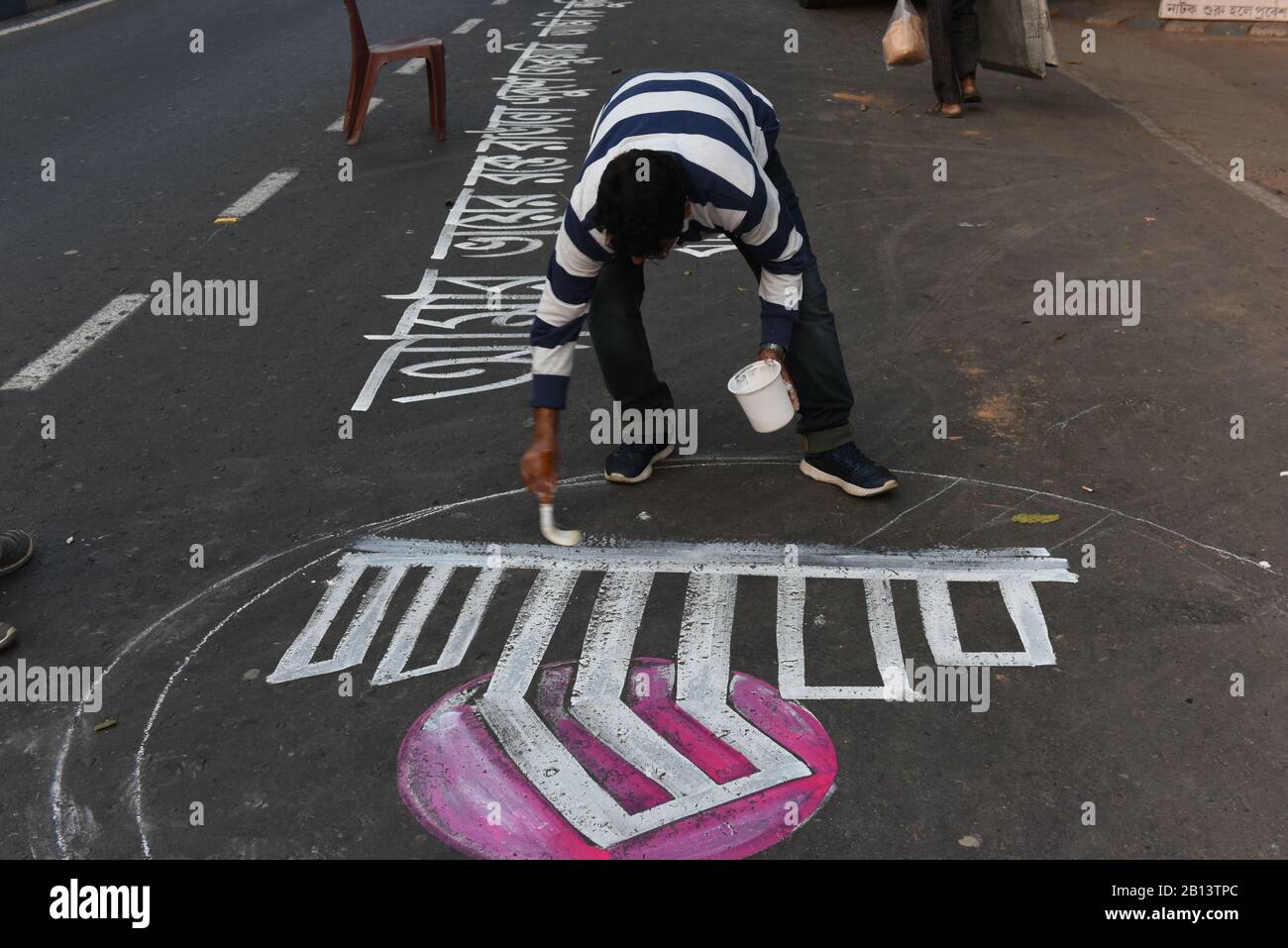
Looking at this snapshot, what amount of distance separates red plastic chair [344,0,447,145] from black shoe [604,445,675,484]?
17.0ft

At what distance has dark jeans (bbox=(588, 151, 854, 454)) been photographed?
13.7 ft

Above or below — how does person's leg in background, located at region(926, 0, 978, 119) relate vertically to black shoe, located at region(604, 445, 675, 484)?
above

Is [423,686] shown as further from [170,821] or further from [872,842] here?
[872,842]

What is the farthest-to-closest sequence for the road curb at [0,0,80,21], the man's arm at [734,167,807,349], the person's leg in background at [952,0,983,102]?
1. the road curb at [0,0,80,21]
2. the person's leg in background at [952,0,983,102]
3. the man's arm at [734,167,807,349]

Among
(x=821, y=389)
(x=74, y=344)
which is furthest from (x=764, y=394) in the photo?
(x=74, y=344)

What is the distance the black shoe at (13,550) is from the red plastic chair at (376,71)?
213 inches

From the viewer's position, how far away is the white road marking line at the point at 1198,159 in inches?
286

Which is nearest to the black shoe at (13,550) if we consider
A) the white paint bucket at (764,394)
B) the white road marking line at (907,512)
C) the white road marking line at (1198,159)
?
the white paint bucket at (764,394)

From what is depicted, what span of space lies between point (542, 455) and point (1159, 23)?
37.6 feet

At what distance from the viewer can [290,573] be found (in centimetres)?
391

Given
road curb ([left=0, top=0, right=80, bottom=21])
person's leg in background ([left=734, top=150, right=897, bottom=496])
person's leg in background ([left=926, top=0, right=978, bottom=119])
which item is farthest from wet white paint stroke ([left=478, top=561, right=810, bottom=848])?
road curb ([left=0, top=0, right=80, bottom=21])

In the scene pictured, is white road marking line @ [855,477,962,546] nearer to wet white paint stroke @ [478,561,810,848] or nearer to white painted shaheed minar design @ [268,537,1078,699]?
white painted shaheed minar design @ [268,537,1078,699]

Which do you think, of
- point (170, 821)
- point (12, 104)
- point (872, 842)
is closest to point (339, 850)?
point (170, 821)

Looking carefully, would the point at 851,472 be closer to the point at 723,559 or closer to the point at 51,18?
the point at 723,559
